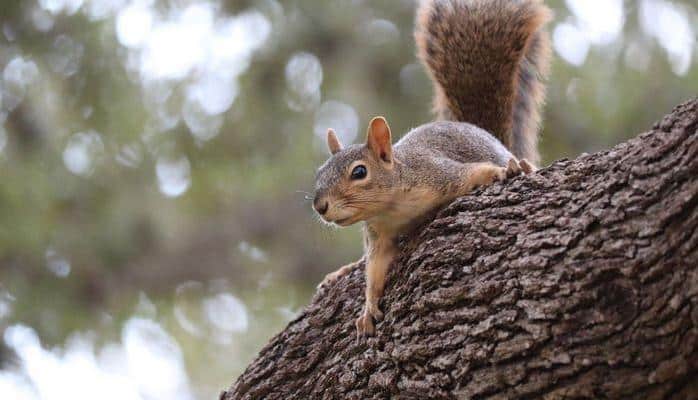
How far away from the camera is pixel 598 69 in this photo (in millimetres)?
4027

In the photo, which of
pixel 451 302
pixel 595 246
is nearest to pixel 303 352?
pixel 451 302

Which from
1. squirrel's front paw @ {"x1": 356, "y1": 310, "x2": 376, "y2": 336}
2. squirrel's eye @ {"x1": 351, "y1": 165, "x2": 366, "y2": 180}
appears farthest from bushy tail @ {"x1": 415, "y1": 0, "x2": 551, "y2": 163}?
squirrel's front paw @ {"x1": 356, "y1": 310, "x2": 376, "y2": 336}

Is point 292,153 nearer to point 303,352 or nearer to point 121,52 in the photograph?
point 121,52

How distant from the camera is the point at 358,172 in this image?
2311mm

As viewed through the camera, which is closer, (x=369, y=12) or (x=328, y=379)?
(x=328, y=379)

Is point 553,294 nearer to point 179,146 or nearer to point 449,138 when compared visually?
point 449,138

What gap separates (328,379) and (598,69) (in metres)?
2.55

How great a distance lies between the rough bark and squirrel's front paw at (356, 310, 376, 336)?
0.08ft

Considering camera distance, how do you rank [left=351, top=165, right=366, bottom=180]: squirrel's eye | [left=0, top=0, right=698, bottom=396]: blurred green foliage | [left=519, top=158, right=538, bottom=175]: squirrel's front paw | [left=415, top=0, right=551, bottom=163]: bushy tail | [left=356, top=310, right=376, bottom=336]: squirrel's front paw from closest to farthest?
[left=356, top=310, right=376, bottom=336]: squirrel's front paw
[left=519, top=158, right=538, bottom=175]: squirrel's front paw
[left=351, top=165, right=366, bottom=180]: squirrel's eye
[left=415, top=0, right=551, bottom=163]: bushy tail
[left=0, top=0, right=698, bottom=396]: blurred green foliage

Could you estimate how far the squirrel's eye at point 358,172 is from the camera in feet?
7.56

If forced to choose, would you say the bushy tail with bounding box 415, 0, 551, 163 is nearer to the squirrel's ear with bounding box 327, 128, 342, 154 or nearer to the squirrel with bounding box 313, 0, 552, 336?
the squirrel with bounding box 313, 0, 552, 336

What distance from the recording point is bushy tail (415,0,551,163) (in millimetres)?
2867

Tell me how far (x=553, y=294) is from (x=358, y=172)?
81cm

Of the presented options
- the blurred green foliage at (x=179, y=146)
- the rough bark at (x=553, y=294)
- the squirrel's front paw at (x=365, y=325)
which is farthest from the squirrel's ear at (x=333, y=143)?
the blurred green foliage at (x=179, y=146)
